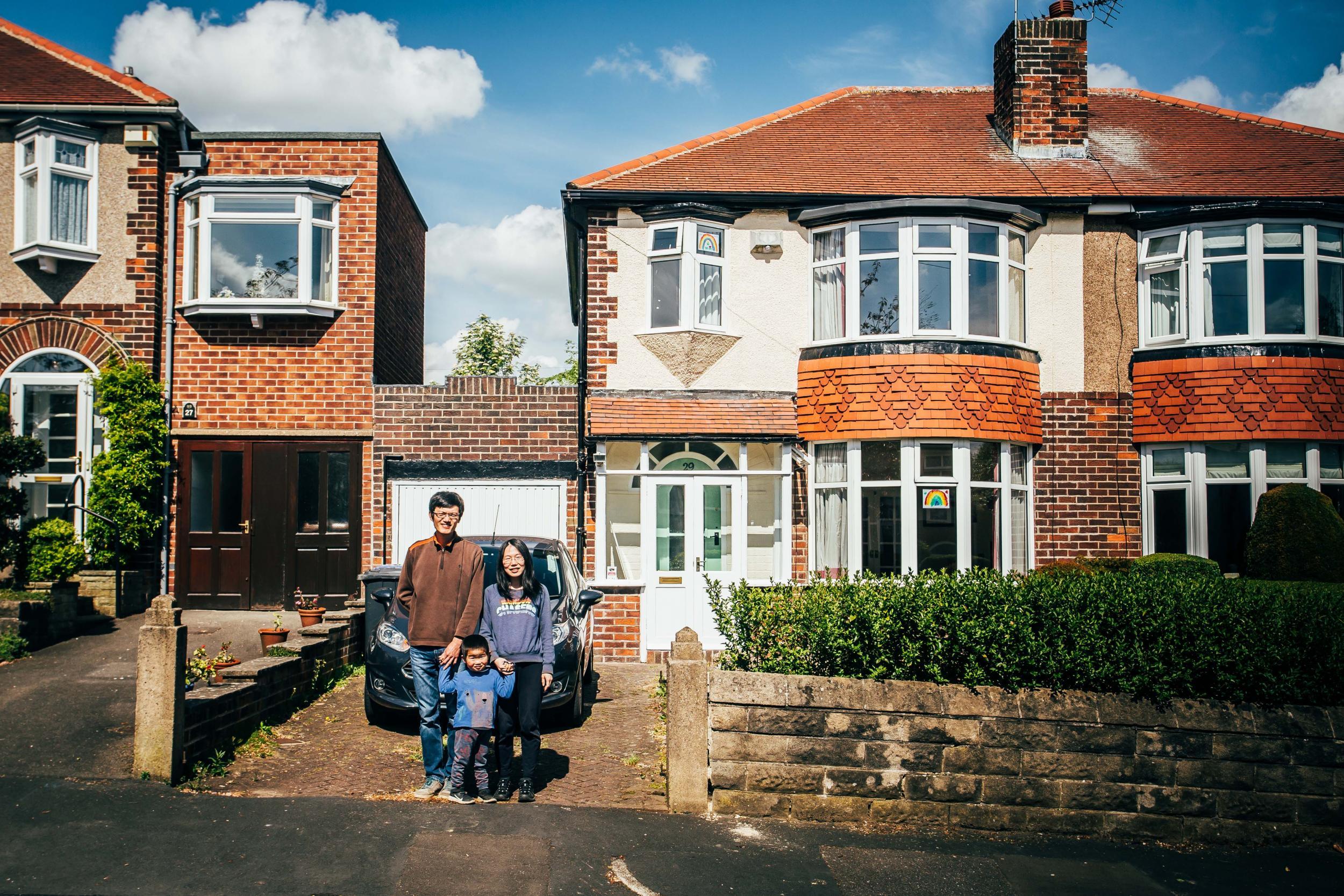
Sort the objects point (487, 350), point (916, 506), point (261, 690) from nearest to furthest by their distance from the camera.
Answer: point (261, 690) < point (916, 506) < point (487, 350)

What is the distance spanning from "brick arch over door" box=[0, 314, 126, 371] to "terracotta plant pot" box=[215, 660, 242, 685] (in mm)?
6320

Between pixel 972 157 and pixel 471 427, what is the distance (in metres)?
8.14

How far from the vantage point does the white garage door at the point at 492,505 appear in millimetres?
13125

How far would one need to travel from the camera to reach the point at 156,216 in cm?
1334

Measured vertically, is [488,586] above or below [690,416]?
below

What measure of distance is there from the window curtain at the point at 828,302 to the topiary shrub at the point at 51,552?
32.4 ft

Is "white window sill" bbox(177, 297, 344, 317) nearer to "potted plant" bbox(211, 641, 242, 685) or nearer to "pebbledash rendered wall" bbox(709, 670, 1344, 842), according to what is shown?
"potted plant" bbox(211, 641, 242, 685)

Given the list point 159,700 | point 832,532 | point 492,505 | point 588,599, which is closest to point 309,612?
point 492,505

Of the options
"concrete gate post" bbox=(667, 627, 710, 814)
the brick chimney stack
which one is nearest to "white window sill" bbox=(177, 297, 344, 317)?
"concrete gate post" bbox=(667, 627, 710, 814)

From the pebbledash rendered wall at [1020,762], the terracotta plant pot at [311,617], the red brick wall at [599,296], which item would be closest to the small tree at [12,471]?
the terracotta plant pot at [311,617]

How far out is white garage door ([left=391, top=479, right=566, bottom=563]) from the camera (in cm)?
1312

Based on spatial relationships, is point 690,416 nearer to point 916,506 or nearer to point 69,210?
point 916,506

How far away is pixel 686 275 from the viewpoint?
1286cm

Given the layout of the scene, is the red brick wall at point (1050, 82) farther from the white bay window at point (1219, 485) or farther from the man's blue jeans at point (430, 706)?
the man's blue jeans at point (430, 706)
